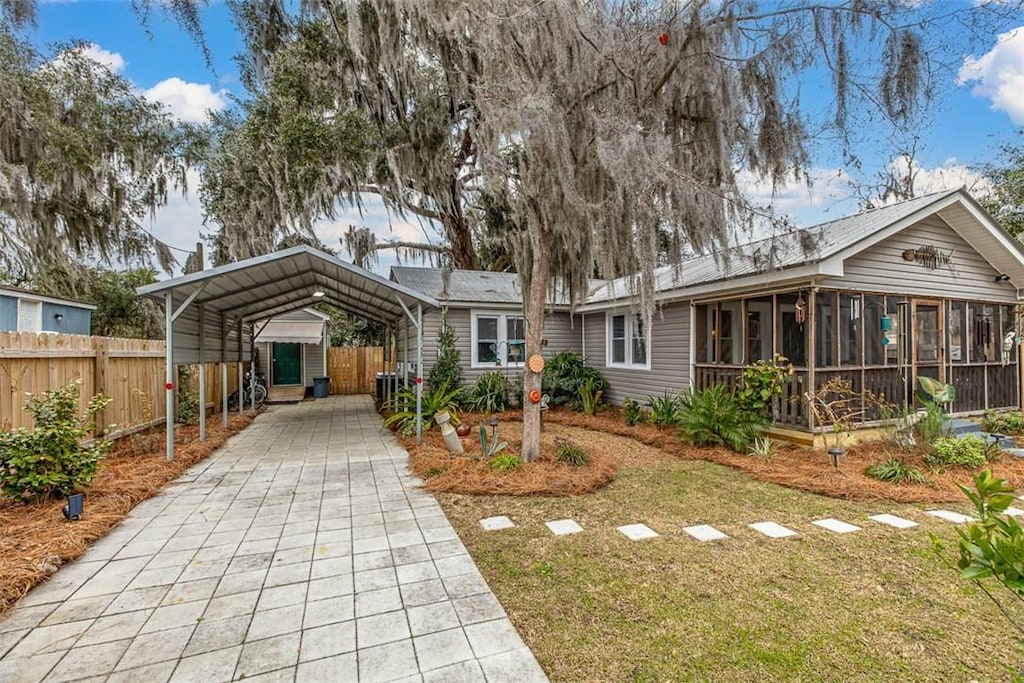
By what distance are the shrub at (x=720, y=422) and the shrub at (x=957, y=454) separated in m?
1.89

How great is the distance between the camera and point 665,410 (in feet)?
28.8

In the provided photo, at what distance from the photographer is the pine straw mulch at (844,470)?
16.4 feet

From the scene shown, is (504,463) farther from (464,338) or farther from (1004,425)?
(1004,425)

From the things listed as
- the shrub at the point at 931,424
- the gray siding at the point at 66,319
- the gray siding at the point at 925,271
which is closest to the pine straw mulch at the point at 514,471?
the shrub at the point at 931,424

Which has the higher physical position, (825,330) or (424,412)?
(825,330)

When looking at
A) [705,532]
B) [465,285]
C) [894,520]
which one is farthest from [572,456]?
[465,285]

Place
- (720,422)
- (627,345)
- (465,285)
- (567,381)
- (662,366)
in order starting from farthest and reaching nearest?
(465,285) < (567,381) < (627,345) < (662,366) < (720,422)

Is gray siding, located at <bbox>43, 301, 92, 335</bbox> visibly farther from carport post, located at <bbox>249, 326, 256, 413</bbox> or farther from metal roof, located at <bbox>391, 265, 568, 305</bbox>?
metal roof, located at <bbox>391, 265, 568, 305</bbox>

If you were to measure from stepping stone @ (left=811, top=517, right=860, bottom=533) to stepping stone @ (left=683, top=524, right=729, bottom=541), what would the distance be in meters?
0.97

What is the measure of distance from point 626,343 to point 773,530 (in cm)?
686

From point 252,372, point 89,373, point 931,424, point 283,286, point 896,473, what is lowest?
point 896,473

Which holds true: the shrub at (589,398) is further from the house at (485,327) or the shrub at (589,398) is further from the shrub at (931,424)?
the shrub at (931,424)

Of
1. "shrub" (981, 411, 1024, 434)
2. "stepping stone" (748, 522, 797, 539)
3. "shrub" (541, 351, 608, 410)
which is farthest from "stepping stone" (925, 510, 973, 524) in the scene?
"shrub" (541, 351, 608, 410)

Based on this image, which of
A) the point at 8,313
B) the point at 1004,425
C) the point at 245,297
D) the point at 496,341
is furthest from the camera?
the point at 496,341
